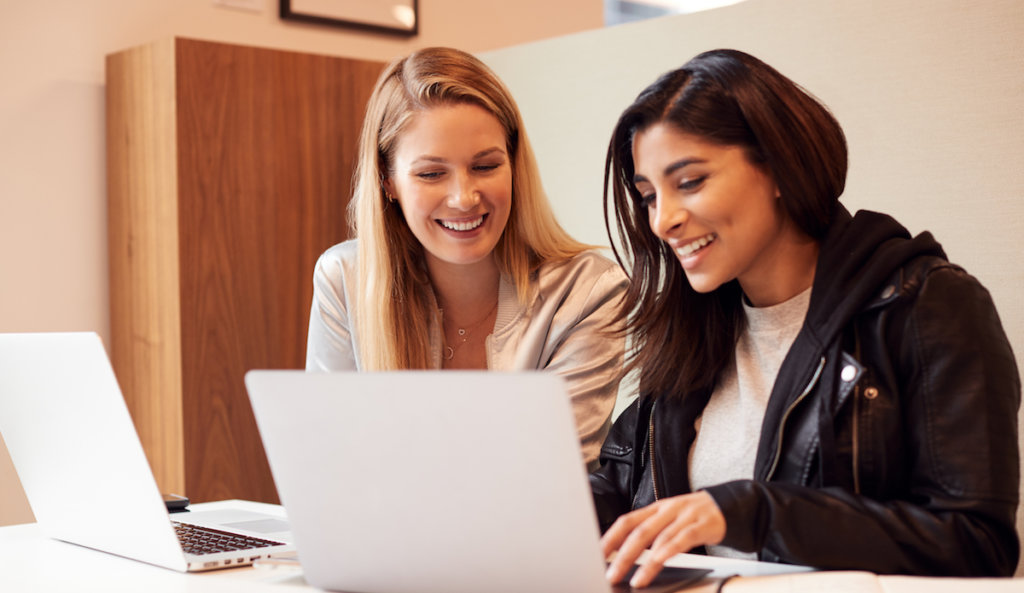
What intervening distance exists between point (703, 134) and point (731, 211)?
0.10 meters

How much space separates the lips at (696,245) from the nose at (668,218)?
0.08 ft

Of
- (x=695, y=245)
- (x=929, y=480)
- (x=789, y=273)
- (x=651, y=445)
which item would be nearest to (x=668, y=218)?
(x=695, y=245)

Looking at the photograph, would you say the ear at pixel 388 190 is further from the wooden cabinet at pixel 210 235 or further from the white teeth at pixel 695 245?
the wooden cabinet at pixel 210 235

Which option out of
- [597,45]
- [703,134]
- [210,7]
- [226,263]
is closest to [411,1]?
[210,7]

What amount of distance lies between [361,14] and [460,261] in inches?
73.0

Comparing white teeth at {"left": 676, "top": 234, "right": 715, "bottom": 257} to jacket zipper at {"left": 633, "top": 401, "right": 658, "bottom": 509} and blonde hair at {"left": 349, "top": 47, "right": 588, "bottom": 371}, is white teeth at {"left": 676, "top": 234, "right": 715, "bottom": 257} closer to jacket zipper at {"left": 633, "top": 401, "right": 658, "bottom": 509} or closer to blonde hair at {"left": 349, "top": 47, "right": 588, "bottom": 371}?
jacket zipper at {"left": 633, "top": 401, "right": 658, "bottom": 509}

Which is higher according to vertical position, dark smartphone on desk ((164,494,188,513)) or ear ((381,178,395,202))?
ear ((381,178,395,202))

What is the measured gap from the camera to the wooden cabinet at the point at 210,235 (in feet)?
8.91

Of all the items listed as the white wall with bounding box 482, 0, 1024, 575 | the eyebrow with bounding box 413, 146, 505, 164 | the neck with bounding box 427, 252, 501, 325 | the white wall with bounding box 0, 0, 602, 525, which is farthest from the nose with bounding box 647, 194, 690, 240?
the white wall with bounding box 0, 0, 602, 525

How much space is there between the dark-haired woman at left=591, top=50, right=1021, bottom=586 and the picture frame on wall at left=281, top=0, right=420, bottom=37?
2.07 metres

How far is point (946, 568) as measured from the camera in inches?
43.0

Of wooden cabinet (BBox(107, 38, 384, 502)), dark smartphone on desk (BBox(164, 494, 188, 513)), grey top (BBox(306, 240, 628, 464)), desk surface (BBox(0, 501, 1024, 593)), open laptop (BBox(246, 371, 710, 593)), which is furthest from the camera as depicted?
wooden cabinet (BBox(107, 38, 384, 502))

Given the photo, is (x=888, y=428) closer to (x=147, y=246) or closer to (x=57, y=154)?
(x=147, y=246)

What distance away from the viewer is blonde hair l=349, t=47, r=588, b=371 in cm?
184
